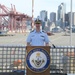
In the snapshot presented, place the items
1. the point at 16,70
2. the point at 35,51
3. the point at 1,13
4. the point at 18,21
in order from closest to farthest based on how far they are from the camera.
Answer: the point at 35,51
the point at 16,70
the point at 1,13
the point at 18,21

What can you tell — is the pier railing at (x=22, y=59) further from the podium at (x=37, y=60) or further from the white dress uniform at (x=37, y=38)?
the podium at (x=37, y=60)

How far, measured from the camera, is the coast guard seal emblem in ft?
20.4

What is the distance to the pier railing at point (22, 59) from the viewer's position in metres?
7.50

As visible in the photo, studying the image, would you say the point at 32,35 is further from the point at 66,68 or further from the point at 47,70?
the point at 66,68

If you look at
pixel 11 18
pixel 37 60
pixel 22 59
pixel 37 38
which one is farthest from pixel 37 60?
pixel 11 18

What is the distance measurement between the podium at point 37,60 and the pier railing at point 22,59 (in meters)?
1.23

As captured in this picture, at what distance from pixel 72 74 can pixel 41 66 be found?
1.16m

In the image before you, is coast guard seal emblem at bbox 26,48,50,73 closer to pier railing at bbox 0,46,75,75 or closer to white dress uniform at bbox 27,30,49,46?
white dress uniform at bbox 27,30,49,46

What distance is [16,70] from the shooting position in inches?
294

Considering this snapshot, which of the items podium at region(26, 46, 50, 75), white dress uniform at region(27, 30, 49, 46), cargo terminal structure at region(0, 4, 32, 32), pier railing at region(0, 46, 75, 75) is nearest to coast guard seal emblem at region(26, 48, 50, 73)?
podium at region(26, 46, 50, 75)

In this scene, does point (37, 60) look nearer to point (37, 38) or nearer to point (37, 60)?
point (37, 60)

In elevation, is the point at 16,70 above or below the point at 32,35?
below

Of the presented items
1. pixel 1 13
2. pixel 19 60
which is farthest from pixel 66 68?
pixel 1 13

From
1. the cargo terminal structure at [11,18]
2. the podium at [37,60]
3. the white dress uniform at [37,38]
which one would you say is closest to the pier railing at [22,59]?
the white dress uniform at [37,38]
